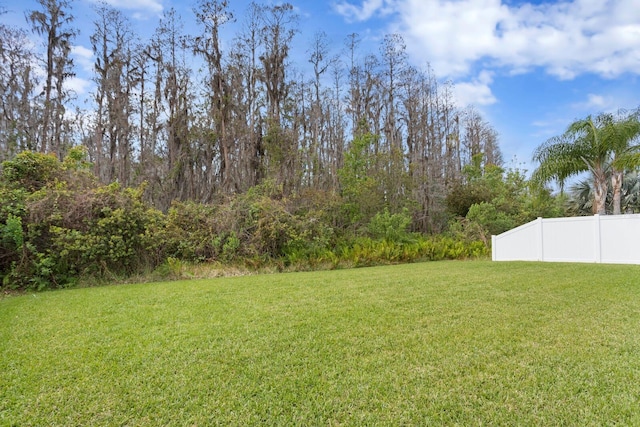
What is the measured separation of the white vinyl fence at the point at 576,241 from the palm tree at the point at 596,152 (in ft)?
7.22

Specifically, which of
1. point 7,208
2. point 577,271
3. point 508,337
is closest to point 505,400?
point 508,337

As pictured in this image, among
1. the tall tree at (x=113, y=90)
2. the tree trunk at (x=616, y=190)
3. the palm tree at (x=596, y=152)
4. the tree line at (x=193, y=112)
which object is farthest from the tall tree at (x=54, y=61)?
the tree trunk at (x=616, y=190)

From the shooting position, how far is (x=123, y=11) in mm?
15070

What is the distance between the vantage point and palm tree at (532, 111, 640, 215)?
10242mm

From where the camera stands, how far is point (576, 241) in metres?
9.15

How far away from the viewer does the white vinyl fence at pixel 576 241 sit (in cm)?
841

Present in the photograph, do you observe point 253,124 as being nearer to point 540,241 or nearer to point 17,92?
point 17,92

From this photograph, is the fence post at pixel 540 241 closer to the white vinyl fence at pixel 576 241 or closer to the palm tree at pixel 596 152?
the white vinyl fence at pixel 576 241

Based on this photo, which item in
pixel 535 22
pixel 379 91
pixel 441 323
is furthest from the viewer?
pixel 379 91

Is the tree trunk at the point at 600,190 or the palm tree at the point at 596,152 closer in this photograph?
the palm tree at the point at 596,152

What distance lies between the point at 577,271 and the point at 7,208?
11633 millimetres

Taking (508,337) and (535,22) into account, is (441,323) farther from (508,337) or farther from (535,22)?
(535,22)

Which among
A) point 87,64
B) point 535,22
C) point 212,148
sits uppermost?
point 87,64

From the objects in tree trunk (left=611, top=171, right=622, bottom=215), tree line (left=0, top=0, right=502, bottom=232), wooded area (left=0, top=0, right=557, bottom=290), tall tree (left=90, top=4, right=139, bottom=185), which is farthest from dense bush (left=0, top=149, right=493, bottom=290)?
tall tree (left=90, top=4, right=139, bottom=185)
